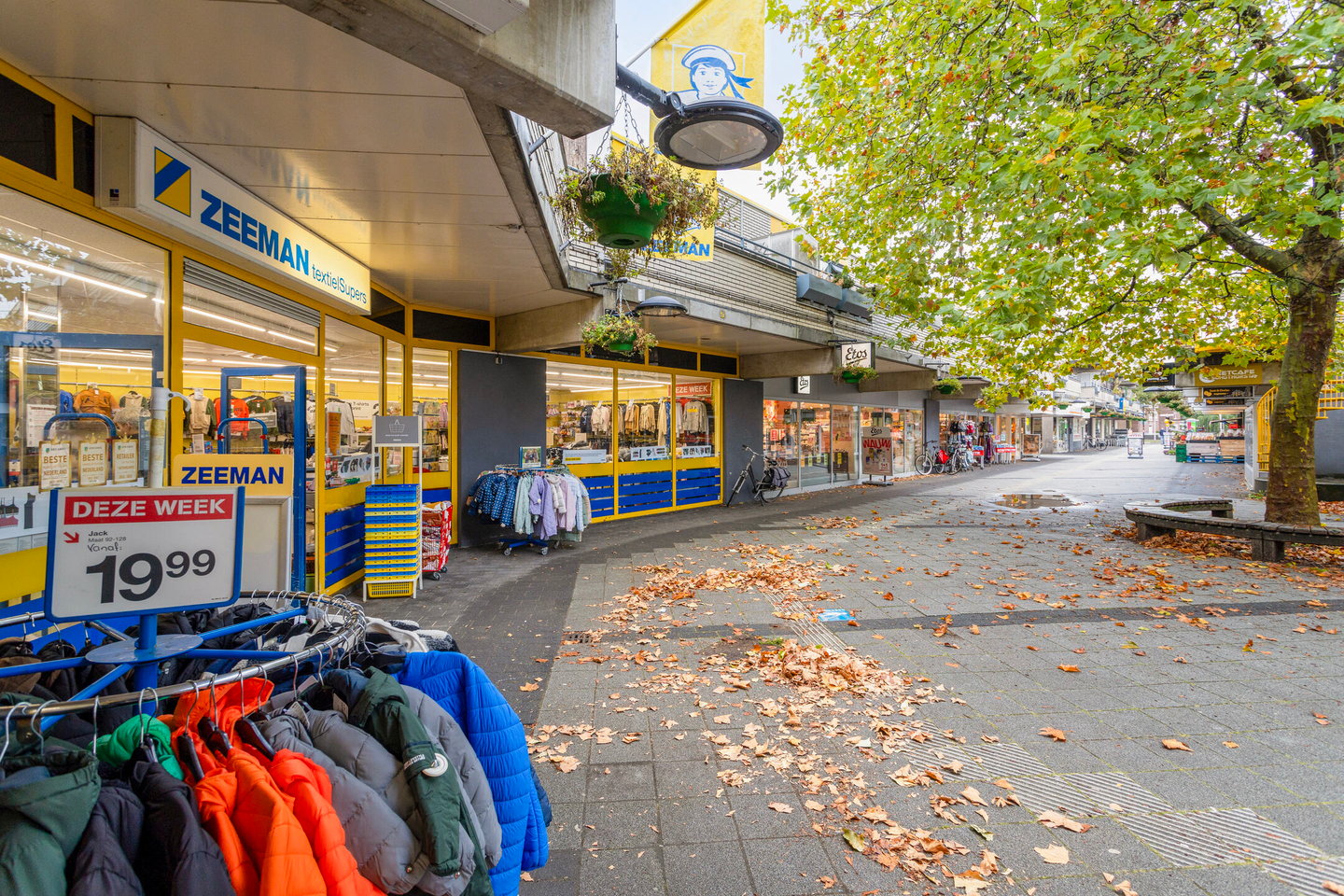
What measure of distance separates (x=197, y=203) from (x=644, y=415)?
331 inches

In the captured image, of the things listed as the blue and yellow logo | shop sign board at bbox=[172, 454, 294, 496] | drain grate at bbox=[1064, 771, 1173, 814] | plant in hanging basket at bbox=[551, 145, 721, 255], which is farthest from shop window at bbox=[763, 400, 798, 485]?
the blue and yellow logo

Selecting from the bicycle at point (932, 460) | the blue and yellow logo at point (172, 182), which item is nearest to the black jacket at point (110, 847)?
the blue and yellow logo at point (172, 182)

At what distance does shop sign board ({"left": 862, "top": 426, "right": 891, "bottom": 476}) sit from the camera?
19078mm

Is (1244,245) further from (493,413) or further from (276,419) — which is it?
(276,419)

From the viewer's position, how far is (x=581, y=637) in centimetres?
488

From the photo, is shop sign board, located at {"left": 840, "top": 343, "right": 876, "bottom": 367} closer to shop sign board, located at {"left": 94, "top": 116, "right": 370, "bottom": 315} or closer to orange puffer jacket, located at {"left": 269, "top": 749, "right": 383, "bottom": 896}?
shop sign board, located at {"left": 94, "top": 116, "right": 370, "bottom": 315}

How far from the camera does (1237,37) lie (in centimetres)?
553

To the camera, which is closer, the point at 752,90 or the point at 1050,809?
the point at 1050,809

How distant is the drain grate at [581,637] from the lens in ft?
15.7

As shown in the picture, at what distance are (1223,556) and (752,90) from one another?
783 centimetres

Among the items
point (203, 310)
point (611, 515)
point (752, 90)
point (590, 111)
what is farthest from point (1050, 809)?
point (611, 515)

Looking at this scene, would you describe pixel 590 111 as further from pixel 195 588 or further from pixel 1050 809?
pixel 1050 809

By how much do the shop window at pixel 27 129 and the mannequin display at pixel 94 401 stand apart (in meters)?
1.04

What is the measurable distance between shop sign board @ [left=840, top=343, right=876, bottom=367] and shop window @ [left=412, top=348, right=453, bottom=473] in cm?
721
